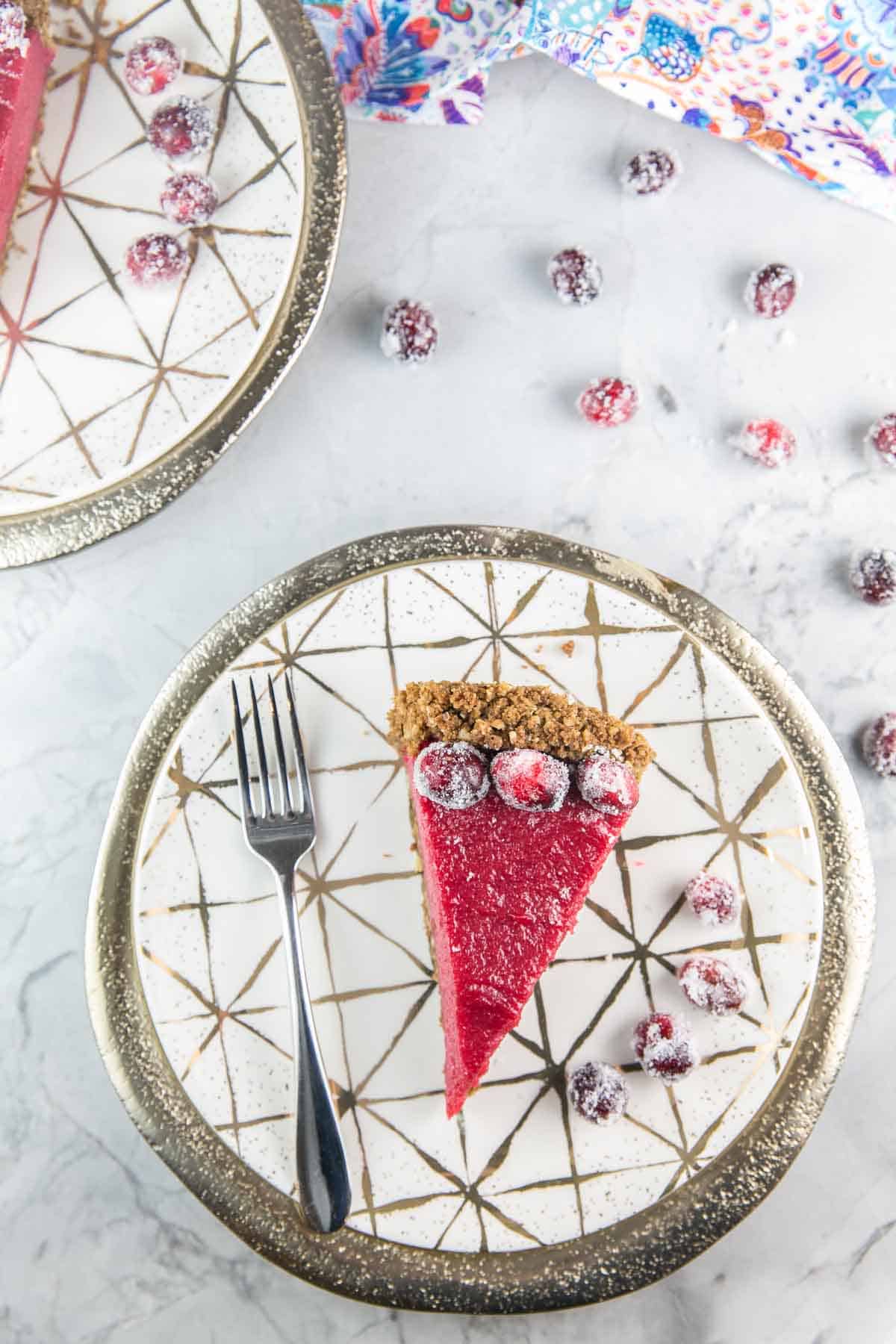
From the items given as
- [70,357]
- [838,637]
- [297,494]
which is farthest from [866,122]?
[70,357]

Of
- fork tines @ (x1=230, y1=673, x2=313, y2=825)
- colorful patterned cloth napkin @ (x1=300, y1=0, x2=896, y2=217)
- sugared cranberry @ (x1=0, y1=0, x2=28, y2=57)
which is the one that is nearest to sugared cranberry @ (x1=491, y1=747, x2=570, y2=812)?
fork tines @ (x1=230, y1=673, x2=313, y2=825)

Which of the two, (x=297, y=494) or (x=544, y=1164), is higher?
(x=297, y=494)

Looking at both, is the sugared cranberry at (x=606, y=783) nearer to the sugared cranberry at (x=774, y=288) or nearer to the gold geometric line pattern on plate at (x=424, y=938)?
the gold geometric line pattern on plate at (x=424, y=938)

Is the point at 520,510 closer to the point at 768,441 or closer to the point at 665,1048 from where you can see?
the point at 768,441

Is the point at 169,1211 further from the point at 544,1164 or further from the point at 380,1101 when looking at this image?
the point at 544,1164

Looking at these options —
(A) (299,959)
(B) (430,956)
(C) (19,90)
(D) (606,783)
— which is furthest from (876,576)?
(C) (19,90)

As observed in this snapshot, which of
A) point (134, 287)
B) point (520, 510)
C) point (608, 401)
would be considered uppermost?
point (134, 287)
